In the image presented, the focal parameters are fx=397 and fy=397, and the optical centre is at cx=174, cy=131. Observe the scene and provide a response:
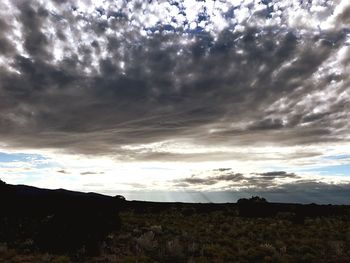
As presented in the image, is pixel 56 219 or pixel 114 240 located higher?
pixel 56 219

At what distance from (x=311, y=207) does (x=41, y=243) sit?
44.5 meters

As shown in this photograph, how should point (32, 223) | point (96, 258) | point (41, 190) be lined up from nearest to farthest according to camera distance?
point (96, 258) < point (32, 223) < point (41, 190)

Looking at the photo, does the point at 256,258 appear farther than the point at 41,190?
No

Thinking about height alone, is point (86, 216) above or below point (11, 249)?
above

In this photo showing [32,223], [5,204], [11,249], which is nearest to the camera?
[11,249]

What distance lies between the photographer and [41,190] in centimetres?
3250

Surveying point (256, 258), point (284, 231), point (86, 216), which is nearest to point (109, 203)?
point (86, 216)

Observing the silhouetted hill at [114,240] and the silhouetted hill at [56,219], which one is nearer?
the silhouetted hill at [114,240]

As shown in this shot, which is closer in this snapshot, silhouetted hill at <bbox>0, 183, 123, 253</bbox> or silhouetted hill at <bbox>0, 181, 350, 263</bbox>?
silhouetted hill at <bbox>0, 181, 350, 263</bbox>

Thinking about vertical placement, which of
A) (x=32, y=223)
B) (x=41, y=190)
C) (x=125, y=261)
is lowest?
(x=125, y=261)

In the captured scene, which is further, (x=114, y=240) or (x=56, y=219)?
(x=114, y=240)

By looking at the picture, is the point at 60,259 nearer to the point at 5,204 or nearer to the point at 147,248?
the point at 147,248

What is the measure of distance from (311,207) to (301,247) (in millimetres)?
36741

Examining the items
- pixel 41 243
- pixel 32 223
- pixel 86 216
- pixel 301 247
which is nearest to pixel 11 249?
pixel 41 243
